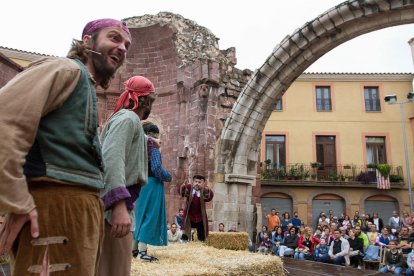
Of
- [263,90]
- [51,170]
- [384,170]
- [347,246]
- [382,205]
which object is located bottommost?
[347,246]

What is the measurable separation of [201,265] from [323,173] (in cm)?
2008

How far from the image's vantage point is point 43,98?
1328 mm

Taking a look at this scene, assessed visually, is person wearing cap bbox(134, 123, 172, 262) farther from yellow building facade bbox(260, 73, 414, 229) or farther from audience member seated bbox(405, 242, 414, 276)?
yellow building facade bbox(260, 73, 414, 229)

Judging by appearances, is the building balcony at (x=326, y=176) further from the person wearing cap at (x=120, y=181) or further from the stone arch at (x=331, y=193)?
the person wearing cap at (x=120, y=181)

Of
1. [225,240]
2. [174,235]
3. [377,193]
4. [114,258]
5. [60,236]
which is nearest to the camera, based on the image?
[60,236]

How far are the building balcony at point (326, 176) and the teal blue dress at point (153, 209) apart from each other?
1808 centimetres

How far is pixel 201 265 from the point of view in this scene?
4062mm

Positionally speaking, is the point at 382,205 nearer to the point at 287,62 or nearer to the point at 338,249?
the point at 338,249

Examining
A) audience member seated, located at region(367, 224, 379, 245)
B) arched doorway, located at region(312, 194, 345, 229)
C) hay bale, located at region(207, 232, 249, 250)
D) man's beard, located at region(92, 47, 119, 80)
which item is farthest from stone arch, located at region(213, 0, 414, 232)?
arched doorway, located at region(312, 194, 345, 229)

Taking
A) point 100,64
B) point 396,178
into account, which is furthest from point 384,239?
point 396,178

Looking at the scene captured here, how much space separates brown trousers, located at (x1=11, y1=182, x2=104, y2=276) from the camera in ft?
4.26

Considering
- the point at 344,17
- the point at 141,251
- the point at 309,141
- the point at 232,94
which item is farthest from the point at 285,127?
the point at 141,251

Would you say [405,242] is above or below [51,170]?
below

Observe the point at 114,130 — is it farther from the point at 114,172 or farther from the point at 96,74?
the point at 96,74
